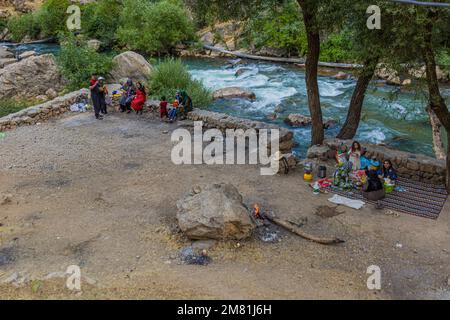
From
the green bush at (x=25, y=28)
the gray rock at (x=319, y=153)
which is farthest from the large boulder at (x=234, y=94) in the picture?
the green bush at (x=25, y=28)

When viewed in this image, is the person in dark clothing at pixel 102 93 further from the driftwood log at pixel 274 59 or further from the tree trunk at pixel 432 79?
the driftwood log at pixel 274 59

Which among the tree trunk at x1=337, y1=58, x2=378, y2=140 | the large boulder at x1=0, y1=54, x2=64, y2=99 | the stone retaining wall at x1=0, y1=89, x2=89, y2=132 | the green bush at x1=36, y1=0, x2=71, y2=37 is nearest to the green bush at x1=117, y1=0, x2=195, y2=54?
the green bush at x1=36, y1=0, x2=71, y2=37

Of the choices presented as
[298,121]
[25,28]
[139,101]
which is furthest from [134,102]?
[25,28]

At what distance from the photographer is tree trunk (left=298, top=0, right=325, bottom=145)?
10.4 metres

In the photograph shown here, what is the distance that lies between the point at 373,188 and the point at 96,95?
9.32 m

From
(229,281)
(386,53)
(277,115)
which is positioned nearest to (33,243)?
(229,281)

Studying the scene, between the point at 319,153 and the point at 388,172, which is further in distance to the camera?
the point at 319,153

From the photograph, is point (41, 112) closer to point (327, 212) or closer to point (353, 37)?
point (353, 37)

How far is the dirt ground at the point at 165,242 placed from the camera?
614cm

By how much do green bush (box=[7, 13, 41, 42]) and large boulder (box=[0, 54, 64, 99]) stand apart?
74.3 feet

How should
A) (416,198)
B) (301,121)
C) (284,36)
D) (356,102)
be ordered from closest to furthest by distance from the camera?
(416,198)
(356,102)
(301,121)
(284,36)

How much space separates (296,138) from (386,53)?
6.25 metres

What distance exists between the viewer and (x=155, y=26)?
31.8 metres

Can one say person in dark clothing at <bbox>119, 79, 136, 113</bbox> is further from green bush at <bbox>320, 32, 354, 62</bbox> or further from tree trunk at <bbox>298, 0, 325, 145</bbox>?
green bush at <bbox>320, 32, 354, 62</bbox>
